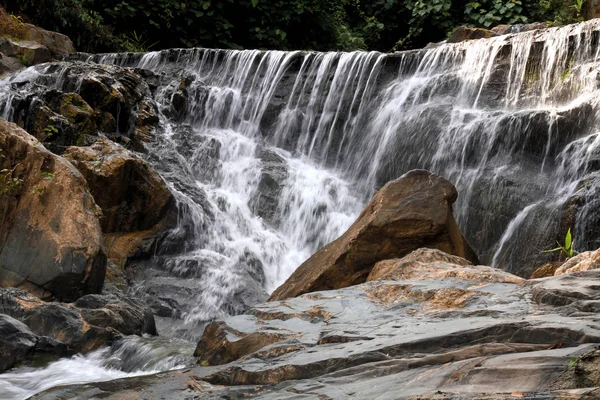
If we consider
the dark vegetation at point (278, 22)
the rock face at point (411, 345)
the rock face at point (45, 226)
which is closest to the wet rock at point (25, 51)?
the dark vegetation at point (278, 22)

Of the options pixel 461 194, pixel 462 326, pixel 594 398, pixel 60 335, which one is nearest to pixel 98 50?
pixel 461 194

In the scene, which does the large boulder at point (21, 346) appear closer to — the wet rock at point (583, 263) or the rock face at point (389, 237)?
the rock face at point (389, 237)

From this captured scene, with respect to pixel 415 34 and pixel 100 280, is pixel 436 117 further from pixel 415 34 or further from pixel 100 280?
pixel 415 34

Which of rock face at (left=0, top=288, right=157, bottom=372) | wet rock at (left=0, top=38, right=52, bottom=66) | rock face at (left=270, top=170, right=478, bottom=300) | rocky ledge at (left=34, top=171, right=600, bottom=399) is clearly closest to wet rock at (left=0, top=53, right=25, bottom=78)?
wet rock at (left=0, top=38, right=52, bottom=66)

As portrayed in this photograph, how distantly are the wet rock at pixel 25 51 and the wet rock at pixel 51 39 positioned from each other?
34.6 inches

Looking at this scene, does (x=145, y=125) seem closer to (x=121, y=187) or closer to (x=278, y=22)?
(x=121, y=187)

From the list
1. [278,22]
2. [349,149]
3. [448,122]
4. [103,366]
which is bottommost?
[103,366]

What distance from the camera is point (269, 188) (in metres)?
12.4

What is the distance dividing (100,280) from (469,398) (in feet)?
20.1

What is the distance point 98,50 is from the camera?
62.6 ft

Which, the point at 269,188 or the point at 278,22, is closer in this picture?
the point at 269,188

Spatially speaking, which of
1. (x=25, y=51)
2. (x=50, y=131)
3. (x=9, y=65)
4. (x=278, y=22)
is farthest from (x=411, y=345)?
(x=278, y=22)

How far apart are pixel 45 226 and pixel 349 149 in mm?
6006

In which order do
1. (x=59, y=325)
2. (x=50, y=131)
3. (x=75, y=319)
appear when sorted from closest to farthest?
(x=59, y=325) → (x=75, y=319) → (x=50, y=131)
